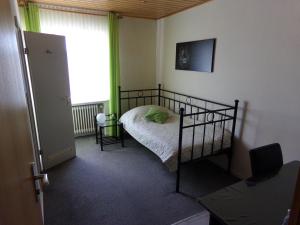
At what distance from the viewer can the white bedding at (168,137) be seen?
2443 millimetres

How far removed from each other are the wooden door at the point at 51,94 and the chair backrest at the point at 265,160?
2.59 meters

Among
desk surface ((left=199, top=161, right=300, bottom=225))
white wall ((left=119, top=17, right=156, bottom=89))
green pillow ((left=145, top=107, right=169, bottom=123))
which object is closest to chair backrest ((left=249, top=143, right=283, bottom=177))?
desk surface ((left=199, top=161, right=300, bottom=225))

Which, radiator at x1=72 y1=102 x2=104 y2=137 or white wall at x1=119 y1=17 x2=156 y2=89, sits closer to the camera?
radiator at x1=72 y1=102 x2=104 y2=137

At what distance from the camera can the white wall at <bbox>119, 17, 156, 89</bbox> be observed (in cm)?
397

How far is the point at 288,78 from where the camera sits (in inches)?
82.7

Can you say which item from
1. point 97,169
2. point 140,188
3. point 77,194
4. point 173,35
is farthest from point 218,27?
point 77,194

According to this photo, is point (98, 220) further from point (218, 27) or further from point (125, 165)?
point (218, 27)

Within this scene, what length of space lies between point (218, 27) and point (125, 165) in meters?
2.45

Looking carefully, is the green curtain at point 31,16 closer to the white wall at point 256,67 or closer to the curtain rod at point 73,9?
the curtain rod at point 73,9

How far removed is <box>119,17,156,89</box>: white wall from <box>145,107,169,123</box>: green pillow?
100 centimetres

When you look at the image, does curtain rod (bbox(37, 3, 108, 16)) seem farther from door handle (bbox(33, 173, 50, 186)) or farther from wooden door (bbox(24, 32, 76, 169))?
door handle (bbox(33, 173, 50, 186))

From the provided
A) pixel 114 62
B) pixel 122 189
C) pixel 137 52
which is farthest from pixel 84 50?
pixel 122 189

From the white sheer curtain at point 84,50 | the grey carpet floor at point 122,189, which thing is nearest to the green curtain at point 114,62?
the white sheer curtain at point 84,50

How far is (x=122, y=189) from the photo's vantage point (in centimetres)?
252
